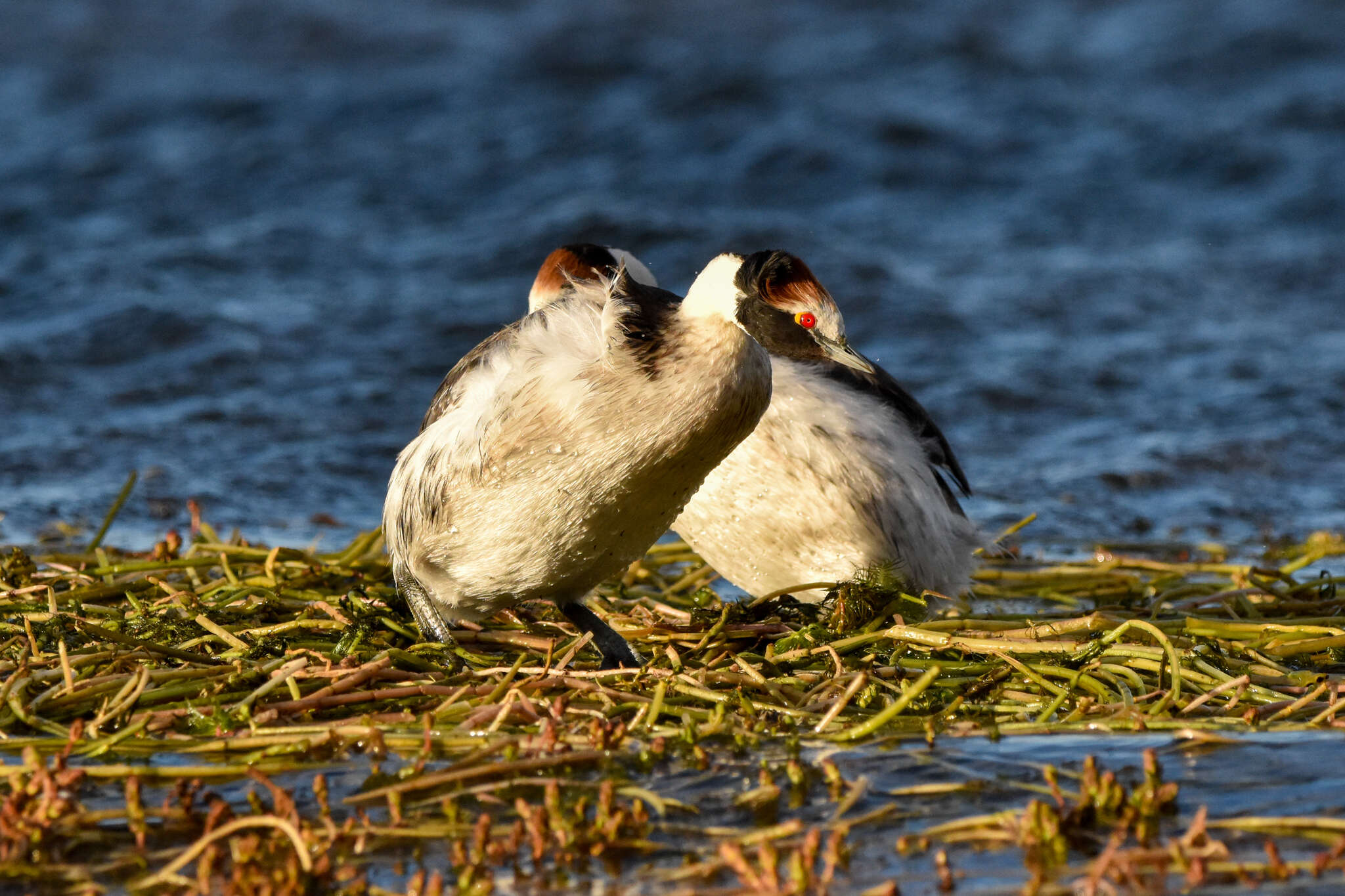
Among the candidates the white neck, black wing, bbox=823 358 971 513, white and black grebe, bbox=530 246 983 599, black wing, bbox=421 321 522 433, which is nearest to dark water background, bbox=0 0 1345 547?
black wing, bbox=823 358 971 513

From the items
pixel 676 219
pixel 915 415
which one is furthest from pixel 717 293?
pixel 676 219

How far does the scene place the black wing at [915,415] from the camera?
5.97m

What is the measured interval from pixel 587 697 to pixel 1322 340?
969 cm

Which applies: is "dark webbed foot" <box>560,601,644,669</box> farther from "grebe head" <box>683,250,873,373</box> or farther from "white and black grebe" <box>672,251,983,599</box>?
"grebe head" <box>683,250,873,373</box>

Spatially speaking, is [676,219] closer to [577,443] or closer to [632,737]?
[577,443]

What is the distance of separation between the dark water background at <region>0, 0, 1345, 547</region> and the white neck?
402 cm

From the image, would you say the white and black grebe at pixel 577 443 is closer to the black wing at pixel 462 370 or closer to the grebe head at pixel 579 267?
the black wing at pixel 462 370

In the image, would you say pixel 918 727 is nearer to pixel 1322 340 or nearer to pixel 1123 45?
pixel 1322 340

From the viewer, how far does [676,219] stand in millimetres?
14305

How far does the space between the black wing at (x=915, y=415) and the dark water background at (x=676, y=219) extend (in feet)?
7.17

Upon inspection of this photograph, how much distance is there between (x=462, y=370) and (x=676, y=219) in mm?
9189

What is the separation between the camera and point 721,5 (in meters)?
19.7

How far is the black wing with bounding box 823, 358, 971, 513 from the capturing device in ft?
19.6

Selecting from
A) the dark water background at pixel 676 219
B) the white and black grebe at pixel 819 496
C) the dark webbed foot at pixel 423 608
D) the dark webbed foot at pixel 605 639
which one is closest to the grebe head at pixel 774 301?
the white and black grebe at pixel 819 496
